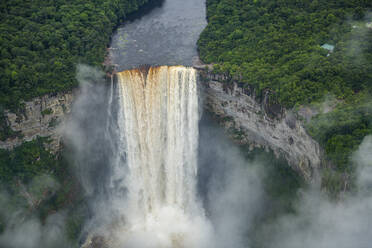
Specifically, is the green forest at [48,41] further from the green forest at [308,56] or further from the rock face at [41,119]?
the green forest at [308,56]

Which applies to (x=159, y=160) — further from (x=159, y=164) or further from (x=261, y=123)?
(x=261, y=123)

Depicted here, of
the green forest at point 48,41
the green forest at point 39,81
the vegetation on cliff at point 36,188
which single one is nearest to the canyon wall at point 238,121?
the green forest at point 39,81

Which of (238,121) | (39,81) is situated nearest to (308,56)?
(238,121)

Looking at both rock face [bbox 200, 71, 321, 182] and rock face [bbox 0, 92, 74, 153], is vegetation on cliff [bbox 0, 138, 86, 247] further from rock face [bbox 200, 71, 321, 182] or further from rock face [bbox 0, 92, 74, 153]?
rock face [bbox 200, 71, 321, 182]

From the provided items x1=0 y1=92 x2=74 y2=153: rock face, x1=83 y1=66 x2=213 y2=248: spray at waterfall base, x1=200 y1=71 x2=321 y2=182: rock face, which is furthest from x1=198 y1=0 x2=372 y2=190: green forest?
x1=0 y1=92 x2=74 y2=153: rock face

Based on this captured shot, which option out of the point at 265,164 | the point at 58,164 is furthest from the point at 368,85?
the point at 58,164

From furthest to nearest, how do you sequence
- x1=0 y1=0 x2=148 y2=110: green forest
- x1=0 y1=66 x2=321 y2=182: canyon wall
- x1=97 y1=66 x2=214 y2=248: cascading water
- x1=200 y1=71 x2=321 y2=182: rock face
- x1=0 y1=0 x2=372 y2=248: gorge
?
x1=97 y1=66 x2=214 y2=248: cascading water, x1=0 y1=0 x2=148 y2=110: green forest, x1=0 y1=0 x2=372 y2=248: gorge, x1=0 y1=66 x2=321 y2=182: canyon wall, x1=200 y1=71 x2=321 y2=182: rock face
